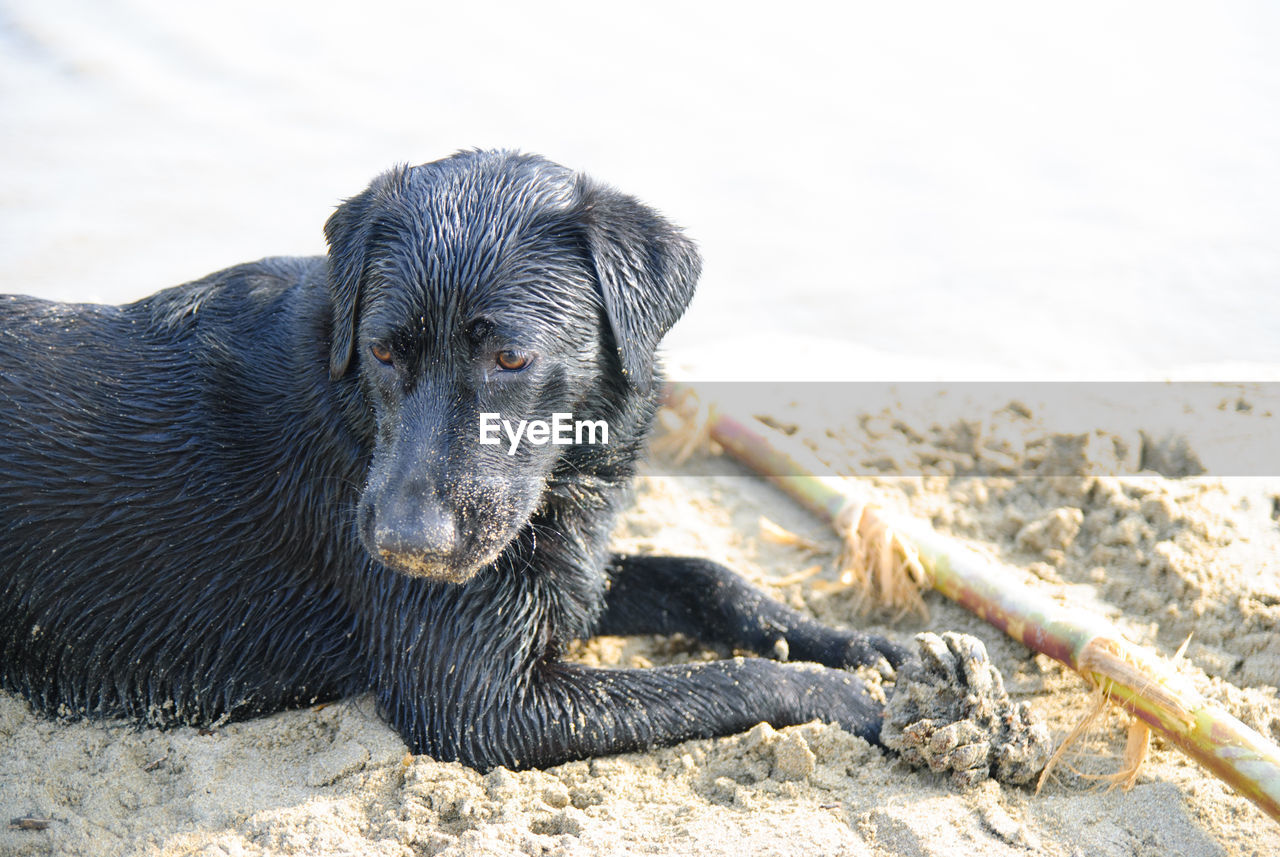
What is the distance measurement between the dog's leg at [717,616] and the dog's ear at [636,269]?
38.1 inches

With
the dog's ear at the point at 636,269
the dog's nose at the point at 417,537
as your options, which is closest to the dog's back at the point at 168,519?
the dog's nose at the point at 417,537

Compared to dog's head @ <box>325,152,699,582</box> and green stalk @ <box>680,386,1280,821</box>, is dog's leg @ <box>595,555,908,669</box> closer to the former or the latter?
green stalk @ <box>680,386,1280,821</box>

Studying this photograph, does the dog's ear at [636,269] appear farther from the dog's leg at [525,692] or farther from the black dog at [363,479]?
the dog's leg at [525,692]

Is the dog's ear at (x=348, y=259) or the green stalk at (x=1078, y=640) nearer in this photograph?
the green stalk at (x=1078, y=640)

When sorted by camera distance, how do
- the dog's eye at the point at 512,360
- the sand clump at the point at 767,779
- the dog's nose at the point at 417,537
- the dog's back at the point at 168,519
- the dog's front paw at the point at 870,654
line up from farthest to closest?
the dog's front paw at the point at 870,654
the dog's back at the point at 168,519
the dog's eye at the point at 512,360
the sand clump at the point at 767,779
the dog's nose at the point at 417,537

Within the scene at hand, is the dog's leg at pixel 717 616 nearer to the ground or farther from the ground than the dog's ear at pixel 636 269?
nearer to the ground

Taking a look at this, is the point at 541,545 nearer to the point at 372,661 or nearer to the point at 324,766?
the point at 372,661

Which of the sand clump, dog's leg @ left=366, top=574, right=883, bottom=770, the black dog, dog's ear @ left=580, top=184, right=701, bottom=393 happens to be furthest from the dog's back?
dog's ear @ left=580, top=184, right=701, bottom=393

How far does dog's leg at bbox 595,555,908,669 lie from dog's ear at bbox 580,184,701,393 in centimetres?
97

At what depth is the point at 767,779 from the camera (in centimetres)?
325

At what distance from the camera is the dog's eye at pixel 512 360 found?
10.2ft

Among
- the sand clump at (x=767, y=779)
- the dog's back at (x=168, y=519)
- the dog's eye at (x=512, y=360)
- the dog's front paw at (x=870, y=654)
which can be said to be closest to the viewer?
the sand clump at (x=767, y=779)

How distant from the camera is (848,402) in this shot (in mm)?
5578

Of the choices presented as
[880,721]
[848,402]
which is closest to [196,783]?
[880,721]
